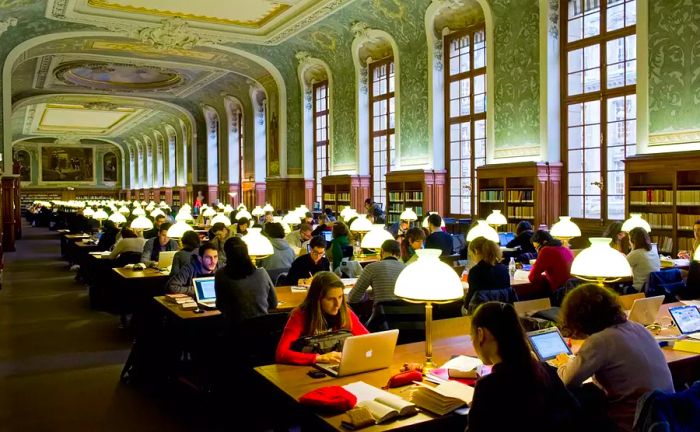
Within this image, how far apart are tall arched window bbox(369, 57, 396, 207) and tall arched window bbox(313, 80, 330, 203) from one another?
2661 millimetres

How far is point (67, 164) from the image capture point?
157 ft

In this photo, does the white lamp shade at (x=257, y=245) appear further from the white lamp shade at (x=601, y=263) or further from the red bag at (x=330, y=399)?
the red bag at (x=330, y=399)

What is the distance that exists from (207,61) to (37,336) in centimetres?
1489

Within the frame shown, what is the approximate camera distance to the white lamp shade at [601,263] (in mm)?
4449

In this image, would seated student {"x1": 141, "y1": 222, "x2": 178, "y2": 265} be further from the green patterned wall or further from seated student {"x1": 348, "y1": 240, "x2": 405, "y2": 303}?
the green patterned wall

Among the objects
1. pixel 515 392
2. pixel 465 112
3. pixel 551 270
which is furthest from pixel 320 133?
pixel 515 392

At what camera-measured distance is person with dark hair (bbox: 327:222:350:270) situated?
8.34 metres

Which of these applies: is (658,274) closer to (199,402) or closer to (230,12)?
(199,402)

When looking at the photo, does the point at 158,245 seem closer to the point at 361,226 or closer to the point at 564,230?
the point at 361,226

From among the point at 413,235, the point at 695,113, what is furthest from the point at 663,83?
the point at 413,235

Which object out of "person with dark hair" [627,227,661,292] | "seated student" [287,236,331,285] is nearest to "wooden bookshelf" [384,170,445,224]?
"person with dark hair" [627,227,661,292]

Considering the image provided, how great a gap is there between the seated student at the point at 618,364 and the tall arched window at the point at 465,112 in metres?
11.2

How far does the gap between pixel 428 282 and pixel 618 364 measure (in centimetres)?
98

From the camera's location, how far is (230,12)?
16.6 metres
